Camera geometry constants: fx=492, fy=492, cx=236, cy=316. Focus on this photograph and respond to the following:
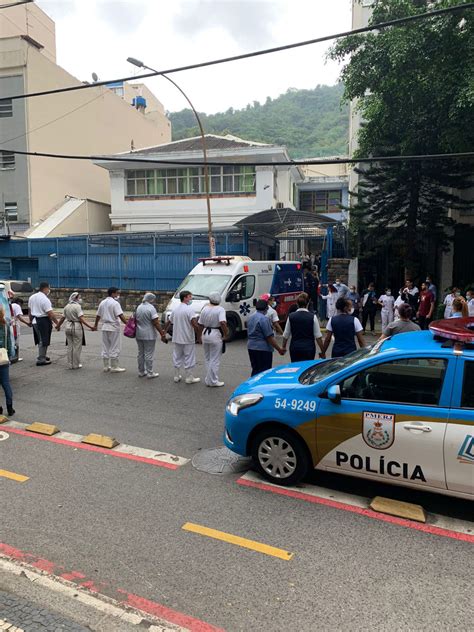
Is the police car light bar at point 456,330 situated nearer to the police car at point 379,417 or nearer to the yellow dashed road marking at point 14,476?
the police car at point 379,417

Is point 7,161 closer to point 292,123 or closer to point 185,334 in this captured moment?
point 185,334

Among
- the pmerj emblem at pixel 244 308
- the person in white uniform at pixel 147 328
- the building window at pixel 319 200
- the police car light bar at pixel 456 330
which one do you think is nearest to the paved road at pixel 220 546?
the police car light bar at pixel 456 330

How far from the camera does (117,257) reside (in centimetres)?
2255

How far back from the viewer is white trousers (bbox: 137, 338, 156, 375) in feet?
31.1

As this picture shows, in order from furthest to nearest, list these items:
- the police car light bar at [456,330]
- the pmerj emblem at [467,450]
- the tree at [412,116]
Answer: the tree at [412,116]
the police car light bar at [456,330]
the pmerj emblem at [467,450]

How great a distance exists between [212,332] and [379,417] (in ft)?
15.3

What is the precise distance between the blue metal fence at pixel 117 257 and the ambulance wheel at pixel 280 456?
15908mm

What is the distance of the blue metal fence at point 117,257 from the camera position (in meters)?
21.2

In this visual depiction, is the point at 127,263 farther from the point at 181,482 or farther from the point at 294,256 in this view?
the point at 181,482

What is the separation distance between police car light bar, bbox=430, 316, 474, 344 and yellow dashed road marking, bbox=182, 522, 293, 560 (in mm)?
2306

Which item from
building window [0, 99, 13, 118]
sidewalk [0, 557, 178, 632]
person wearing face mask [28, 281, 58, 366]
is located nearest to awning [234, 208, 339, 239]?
person wearing face mask [28, 281, 58, 366]

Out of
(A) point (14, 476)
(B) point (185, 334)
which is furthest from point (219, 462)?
(B) point (185, 334)

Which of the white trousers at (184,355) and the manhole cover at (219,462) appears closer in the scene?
the manhole cover at (219,462)

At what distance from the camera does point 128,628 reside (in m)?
3.06
